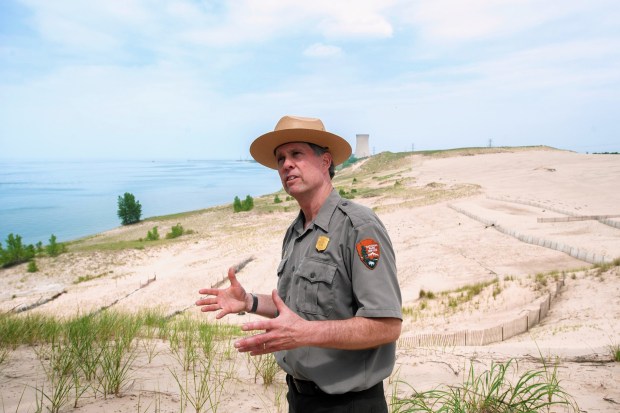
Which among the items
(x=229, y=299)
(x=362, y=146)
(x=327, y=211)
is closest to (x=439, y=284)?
(x=229, y=299)

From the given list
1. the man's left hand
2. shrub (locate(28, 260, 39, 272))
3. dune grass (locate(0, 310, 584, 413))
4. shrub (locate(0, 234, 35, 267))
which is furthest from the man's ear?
shrub (locate(0, 234, 35, 267))

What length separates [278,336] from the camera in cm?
167

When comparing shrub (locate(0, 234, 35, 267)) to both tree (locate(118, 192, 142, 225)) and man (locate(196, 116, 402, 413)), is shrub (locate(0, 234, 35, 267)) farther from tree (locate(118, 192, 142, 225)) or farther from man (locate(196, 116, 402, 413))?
man (locate(196, 116, 402, 413))

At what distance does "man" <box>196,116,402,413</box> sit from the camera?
1754 millimetres

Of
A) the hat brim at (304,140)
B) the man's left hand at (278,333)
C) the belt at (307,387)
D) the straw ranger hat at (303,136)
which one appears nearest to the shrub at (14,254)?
the hat brim at (304,140)

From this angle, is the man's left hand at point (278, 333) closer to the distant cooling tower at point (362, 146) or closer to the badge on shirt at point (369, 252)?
the badge on shirt at point (369, 252)

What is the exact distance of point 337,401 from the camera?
6.69ft

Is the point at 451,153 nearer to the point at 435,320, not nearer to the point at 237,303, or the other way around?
the point at 435,320

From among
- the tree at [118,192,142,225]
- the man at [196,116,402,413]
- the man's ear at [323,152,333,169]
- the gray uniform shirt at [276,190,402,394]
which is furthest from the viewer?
the tree at [118,192,142,225]

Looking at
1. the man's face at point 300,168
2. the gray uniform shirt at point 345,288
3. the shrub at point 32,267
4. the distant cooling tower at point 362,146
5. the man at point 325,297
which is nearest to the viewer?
the man at point 325,297

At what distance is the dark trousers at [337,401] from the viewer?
2.03 m

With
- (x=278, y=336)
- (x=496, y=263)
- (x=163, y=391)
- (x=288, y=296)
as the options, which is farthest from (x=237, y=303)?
(x=496, y=263)

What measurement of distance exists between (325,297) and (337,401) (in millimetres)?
470

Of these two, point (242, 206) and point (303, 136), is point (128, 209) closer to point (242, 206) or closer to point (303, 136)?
point (242, 206)
